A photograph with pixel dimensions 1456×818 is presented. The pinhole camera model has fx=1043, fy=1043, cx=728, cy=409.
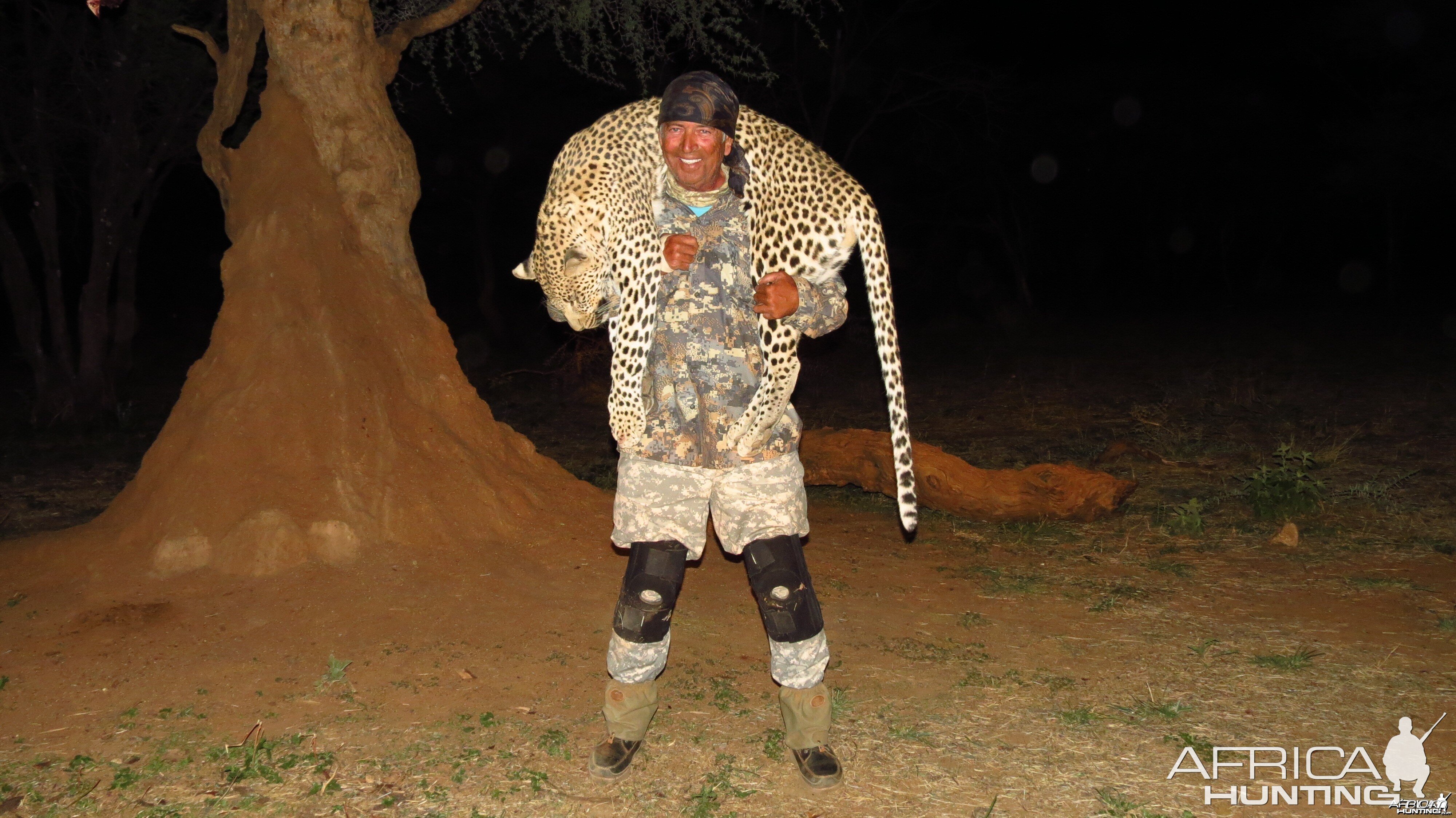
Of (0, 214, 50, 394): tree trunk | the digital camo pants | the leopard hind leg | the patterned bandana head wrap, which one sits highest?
(0, 214, 50, 394): tree trunk

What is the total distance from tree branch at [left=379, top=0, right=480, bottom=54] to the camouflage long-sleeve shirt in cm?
340

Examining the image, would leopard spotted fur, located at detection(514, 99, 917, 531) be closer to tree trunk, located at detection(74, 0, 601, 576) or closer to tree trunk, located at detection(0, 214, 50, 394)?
tree trunk, located at detection(74, 0, 601, 576)

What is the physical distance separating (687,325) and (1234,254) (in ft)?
151

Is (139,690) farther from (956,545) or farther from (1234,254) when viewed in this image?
(1234,254)

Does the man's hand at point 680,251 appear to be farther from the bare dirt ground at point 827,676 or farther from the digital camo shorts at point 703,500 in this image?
the bare dirt ground at point 827,676

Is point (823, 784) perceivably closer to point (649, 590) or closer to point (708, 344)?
point (649, 590)

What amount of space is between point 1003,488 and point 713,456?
4.05 metres

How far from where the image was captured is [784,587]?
11.1ft

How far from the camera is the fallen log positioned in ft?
22.6

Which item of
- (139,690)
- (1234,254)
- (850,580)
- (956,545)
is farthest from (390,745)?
(1234,254)

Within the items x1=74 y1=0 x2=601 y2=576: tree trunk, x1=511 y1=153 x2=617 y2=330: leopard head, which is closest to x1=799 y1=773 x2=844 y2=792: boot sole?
x1=511 y1=153 x2=617 y2=330: leopard head

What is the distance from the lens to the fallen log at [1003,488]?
689 centimetres

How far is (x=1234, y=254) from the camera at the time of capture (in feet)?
143

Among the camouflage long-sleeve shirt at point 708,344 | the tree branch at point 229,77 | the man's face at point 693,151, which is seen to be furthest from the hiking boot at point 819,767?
the tree branch at point 229,77
